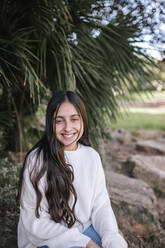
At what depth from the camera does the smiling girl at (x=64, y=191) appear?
149 cm

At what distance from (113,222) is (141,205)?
3.21 feet

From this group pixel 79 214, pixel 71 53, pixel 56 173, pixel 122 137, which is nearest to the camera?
pixel 56 173

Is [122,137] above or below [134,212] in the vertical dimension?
above

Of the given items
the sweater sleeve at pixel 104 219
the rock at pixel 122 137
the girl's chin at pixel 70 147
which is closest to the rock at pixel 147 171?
the rock at pixel 122 137

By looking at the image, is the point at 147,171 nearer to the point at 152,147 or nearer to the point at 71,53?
the point at 152,147

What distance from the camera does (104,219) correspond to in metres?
1.66

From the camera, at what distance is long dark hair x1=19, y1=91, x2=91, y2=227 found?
156cm

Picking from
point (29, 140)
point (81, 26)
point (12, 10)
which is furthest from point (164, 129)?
point (12, 10)

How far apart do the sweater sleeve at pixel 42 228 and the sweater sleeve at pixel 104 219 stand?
0.47 ft

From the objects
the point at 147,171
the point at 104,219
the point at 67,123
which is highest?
the point at 67,123

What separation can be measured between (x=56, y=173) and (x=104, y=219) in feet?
1.42

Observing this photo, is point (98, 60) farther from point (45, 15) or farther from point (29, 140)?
point (29, 140)

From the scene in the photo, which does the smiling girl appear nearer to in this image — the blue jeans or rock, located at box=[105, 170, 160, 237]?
the blue jeans

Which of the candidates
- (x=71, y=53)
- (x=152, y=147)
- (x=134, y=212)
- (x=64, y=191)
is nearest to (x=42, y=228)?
(x=64, y=191)
